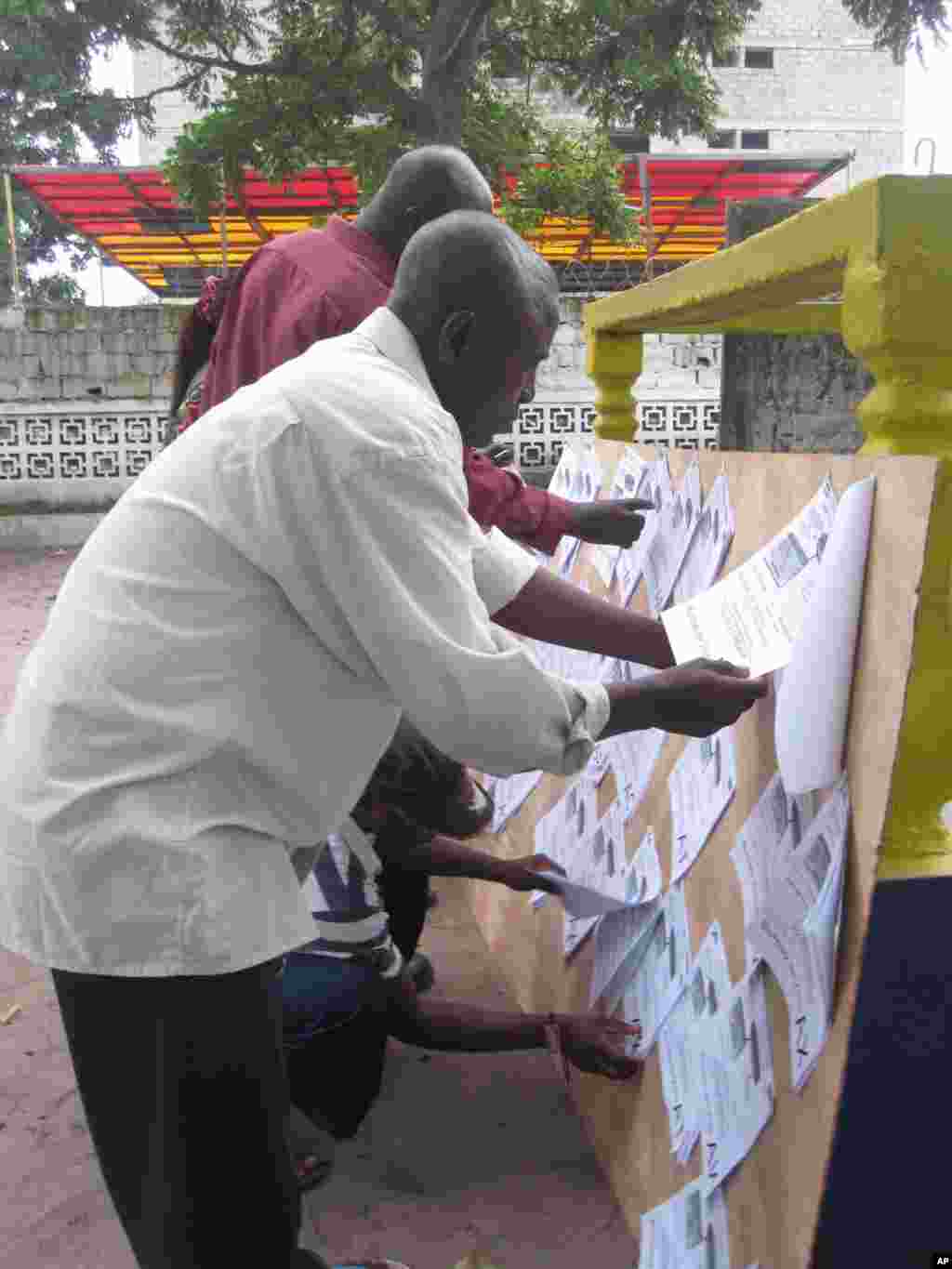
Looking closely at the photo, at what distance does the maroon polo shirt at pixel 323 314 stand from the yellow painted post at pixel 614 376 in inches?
21.5

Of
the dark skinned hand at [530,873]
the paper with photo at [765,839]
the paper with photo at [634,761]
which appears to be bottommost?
the dark skinned hand at [530,873]

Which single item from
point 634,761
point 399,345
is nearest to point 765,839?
point 634,761

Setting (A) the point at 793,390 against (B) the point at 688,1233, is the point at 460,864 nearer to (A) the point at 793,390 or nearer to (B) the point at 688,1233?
(B) the point at 688,1233

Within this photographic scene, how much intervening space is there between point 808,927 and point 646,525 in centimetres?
102

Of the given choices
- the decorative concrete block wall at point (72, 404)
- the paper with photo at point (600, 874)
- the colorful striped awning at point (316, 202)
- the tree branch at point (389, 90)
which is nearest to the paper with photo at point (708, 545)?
the paper with photo at point (600, 874)

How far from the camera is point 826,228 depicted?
1231mm

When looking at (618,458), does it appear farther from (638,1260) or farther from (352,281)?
(638,1260)

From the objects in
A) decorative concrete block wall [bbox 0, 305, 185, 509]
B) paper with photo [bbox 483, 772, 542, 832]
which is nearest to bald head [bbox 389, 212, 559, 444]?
paper with photo [bbox 483, 772, 542, 832]

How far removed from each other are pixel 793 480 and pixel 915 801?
1.44 ft

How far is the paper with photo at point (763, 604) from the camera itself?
128 cm

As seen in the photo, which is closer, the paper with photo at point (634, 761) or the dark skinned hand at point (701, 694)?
the dark skinned hand at point (701, 694)

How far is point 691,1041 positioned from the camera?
1534 mm

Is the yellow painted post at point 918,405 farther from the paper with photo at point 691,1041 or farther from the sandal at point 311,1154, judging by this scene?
the sandal at point 311,1154

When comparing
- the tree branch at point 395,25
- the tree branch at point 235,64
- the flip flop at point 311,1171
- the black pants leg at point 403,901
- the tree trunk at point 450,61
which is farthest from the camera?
the tree branch at point 235,64
